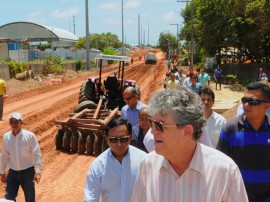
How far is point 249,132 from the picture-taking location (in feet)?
12.4

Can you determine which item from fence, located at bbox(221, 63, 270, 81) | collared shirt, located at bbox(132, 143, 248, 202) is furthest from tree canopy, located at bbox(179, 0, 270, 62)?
collared shirt, located at bbox(132, 143, 248, 202)

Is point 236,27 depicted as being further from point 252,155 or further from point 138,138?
point 252,155

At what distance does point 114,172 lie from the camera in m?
3.56

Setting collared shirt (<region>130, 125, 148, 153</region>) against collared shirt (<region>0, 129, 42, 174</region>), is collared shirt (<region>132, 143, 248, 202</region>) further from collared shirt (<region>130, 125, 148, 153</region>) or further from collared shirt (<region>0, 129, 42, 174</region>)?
collared shirt (<region>0, 129, 42, 174</region>)

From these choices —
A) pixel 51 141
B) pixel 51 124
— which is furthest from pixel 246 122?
pixel 51 124

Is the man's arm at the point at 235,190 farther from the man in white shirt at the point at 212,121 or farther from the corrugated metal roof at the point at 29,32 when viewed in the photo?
the corrugated metal roof at the point at 29,32

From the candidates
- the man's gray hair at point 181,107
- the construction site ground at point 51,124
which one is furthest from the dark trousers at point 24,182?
the man's gray hair at point 181,107

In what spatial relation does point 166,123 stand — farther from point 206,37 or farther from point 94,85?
point 206,37

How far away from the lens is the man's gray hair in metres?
2.27

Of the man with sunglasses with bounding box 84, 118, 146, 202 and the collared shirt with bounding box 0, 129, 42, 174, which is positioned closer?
the man with sunglasses with bounding box 84, 118, 146, 202

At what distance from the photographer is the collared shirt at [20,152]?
5.74 metres

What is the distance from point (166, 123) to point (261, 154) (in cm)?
176

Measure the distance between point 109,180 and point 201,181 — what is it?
1432 millimetres

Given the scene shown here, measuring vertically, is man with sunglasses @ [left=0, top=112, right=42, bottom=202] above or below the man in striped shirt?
below
